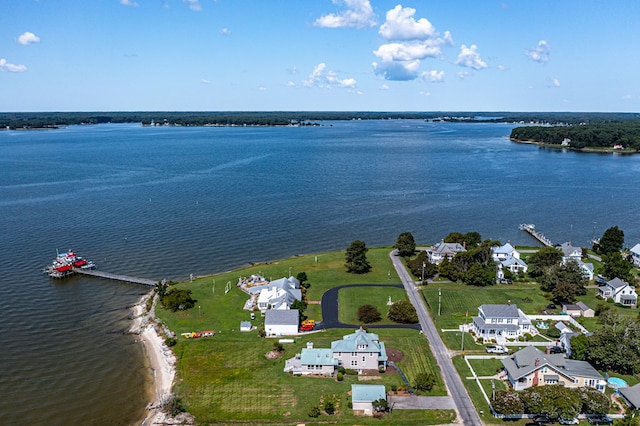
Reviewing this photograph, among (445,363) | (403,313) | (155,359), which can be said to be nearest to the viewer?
(445,363)

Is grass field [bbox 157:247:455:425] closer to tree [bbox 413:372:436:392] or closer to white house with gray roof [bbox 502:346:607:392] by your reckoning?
tree [bbox 413:372:436:392]

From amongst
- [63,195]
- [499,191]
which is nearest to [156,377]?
[63,195]

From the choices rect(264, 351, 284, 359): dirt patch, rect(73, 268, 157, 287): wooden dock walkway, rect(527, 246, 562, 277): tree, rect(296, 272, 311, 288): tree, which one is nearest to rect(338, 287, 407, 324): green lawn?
rect(296, 272, 311, 288): tree

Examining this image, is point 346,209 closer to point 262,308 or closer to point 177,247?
point 177,247

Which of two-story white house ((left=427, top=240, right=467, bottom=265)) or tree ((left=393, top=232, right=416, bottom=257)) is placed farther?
tree ((left=393, top=232, right=416, bottom=257))

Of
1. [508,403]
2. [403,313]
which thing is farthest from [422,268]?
[508,403]

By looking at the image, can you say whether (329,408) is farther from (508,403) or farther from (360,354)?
(508,403)
